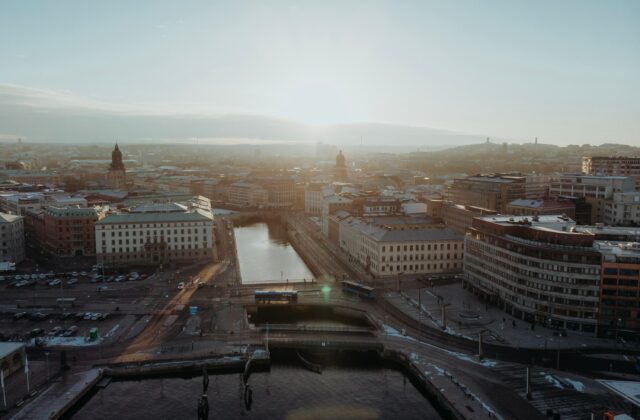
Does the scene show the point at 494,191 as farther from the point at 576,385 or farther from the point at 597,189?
the point at 576,385

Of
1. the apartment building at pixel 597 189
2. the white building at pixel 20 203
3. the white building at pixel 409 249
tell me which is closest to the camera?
the white building at pixel 409 249

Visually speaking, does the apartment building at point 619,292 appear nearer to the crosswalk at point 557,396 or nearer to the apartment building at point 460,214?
the crosswalk at point 557,396

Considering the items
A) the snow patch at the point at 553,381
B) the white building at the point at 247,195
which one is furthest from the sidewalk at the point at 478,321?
the white building at the point at 247,195

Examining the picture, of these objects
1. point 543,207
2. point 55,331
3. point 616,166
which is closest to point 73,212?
point 55,331

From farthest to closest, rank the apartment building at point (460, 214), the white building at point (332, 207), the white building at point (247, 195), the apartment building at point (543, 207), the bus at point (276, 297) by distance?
the white building at point (247, 195) < the white building at point (332, 207) < the apartment building at point (543, 207) < the apartment building at point (460, 214) < the bus at point (276, 297)

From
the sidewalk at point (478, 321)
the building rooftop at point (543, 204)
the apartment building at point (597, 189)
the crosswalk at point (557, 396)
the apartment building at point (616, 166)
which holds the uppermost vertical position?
the apartment building at point (616, 166)
